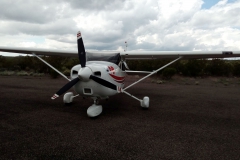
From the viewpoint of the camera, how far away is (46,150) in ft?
11.0

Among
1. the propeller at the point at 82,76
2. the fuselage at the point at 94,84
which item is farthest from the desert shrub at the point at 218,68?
the propeller at the point at 82,76

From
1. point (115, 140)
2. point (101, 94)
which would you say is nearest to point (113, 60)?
point (101, 94)

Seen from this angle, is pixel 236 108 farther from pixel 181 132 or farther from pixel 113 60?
pixel 113 60

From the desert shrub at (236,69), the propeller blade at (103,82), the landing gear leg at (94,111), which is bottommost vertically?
the landing gear leg at (94,111)

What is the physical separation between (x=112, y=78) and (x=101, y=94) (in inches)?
26.5

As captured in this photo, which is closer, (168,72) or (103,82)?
(103,82)

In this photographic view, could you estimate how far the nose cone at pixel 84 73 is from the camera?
15.7 feet

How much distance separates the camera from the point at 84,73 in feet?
15.8

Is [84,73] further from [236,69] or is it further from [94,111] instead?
[236,69]

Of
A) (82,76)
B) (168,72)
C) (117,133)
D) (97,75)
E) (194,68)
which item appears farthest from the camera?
(194,68)

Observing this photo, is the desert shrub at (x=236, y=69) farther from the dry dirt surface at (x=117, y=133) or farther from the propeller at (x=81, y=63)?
the propeller at (x=81, y=63)

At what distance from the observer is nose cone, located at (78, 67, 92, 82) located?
480 cm

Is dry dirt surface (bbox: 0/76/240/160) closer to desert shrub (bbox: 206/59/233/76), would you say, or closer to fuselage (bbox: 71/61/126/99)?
fuselage (bbox: 71/61/126/99)

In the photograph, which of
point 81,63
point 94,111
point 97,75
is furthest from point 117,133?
point 81,63
